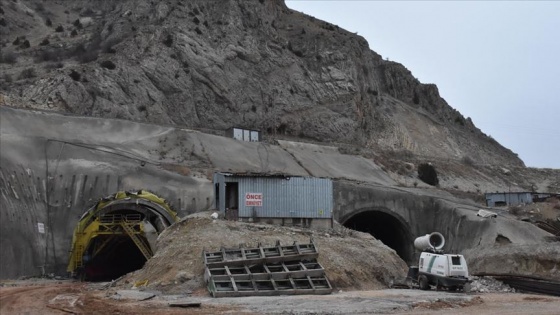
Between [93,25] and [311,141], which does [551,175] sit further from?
[93,25]

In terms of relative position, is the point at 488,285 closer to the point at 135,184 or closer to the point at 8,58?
the point at 135,184

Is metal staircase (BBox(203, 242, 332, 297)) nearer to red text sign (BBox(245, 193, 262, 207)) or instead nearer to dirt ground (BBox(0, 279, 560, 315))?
dirt ground (BBox(0, 279, 560, 315))

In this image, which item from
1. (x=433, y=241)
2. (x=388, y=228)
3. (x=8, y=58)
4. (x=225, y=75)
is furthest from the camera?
(x=225, y=75)

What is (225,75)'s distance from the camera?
66938 millimetres

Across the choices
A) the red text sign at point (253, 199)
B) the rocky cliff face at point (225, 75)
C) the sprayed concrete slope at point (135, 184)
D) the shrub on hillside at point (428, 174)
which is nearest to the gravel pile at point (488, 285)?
the sprayed concrete slope at point (135, 184)

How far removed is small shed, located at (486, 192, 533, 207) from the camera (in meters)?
54.3

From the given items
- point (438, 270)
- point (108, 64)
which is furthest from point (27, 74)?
point (438, 270)

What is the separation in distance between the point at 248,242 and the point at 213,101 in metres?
40.4

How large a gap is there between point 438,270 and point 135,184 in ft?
76.3

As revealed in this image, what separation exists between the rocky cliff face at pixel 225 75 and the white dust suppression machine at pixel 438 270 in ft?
122

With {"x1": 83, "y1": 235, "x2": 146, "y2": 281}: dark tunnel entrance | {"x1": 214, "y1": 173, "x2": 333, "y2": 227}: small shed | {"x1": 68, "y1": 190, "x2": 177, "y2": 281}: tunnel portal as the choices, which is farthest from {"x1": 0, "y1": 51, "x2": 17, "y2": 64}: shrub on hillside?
{"x1": 214, "y1": 173, "x2": 333, "y2": 227}: small shed

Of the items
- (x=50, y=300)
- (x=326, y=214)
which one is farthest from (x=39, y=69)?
(x=50, y=300)

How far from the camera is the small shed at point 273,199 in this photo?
2986 centimetres

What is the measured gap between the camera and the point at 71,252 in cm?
3325
